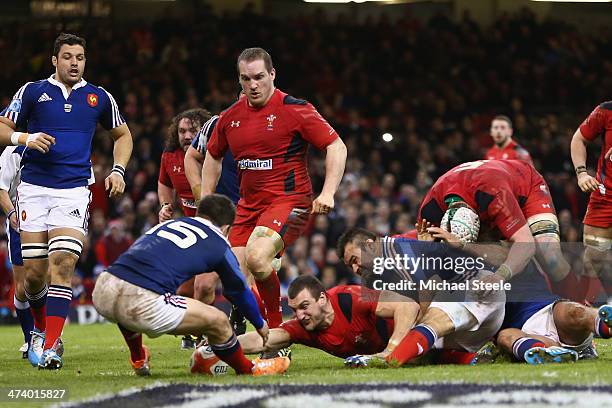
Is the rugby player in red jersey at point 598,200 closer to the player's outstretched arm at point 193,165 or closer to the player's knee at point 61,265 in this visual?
the player's outstretched arm at point 193,165

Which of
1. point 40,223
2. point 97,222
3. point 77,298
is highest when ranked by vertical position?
point 40,223

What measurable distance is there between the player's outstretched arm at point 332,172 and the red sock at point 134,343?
5.26 feet

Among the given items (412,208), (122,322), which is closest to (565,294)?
(122,322)

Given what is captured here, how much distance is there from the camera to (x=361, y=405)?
18.8ft

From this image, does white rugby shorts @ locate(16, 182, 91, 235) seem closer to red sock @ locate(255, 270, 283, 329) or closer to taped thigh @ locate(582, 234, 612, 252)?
red sock @ locate(255, 270, 283, 329)

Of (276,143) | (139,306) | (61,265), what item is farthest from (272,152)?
(139,306)

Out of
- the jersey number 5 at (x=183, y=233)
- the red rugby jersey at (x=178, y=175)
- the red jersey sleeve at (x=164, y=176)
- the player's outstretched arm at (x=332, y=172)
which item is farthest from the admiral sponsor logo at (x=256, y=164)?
the red jersey sleeve at (x=164, y=176)

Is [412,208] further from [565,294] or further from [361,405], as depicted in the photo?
[361,405]

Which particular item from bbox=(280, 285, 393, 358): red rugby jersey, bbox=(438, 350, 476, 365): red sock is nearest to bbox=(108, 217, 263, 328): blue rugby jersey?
bbox=(280, 285, 393, 358): red rugby jersey

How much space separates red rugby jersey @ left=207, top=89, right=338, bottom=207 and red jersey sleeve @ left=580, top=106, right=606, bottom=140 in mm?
2926

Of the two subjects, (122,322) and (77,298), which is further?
(77,298)

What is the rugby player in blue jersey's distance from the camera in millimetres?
8680

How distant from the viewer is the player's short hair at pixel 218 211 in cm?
718

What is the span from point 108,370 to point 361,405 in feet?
10.0
